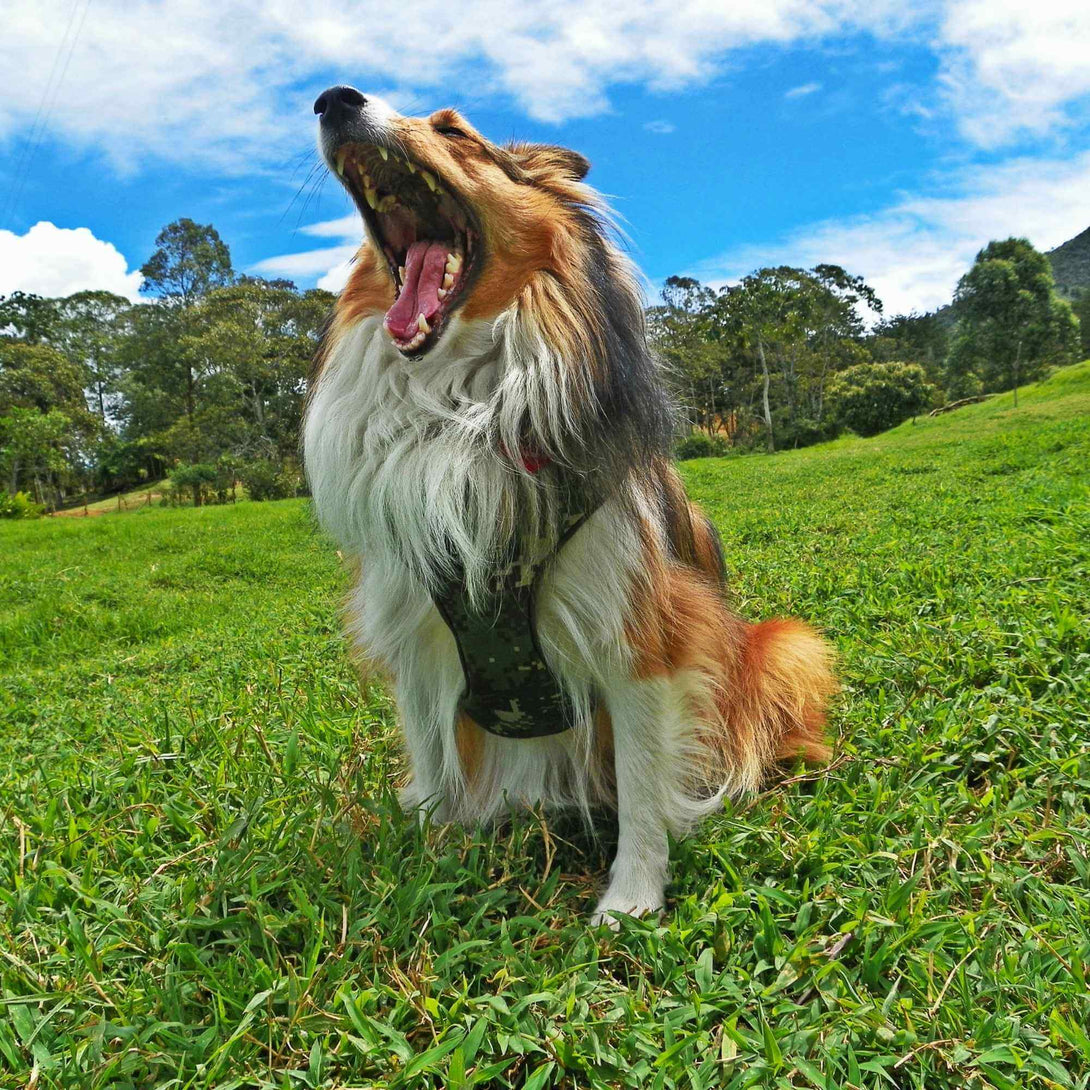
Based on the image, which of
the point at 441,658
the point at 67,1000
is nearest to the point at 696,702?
the point at 441,658

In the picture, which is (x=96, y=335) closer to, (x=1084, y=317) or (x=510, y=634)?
(x=510, y=634)

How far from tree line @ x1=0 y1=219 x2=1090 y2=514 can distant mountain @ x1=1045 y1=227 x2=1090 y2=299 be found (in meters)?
64.9

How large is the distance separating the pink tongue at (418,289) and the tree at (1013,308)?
139 ft

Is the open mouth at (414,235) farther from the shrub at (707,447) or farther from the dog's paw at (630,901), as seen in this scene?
the shrub at (707,447)

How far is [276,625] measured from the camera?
17.6 ft

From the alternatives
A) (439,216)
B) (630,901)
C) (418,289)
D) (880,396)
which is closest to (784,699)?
(630,901)

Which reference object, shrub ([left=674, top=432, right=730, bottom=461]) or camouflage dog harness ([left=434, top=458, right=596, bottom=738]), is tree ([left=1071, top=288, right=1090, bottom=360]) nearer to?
shrub ([left=674, top=432, right=730, bottom=461])

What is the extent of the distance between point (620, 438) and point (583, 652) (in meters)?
0.56

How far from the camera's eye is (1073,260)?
10475 cm

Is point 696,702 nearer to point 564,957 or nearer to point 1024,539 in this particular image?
point 564,957

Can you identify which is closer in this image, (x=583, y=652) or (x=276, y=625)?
(x=583, y=652)

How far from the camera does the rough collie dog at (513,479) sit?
198 cm

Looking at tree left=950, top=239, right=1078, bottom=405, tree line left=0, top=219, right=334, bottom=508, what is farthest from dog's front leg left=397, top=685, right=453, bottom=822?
tree left=950, top=239, right=1078, bottom=405

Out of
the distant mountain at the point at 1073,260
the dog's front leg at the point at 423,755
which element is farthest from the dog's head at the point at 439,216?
the distant mountain at the point at 1073,260
